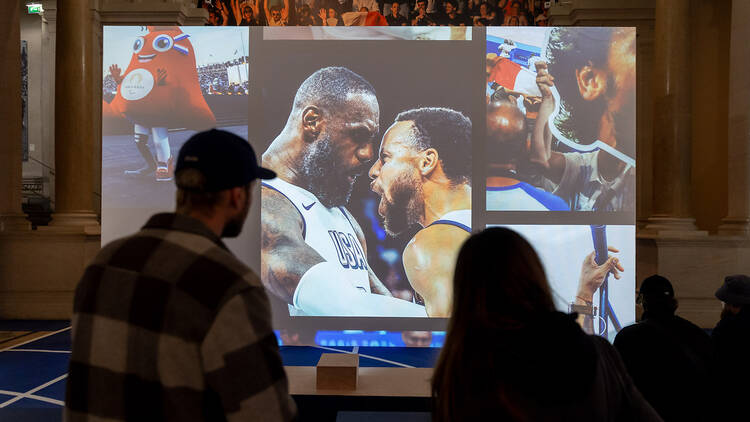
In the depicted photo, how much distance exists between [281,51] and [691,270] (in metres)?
6.80

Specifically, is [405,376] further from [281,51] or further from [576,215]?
[281,51]


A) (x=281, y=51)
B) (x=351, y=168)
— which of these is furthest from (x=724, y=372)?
(x=281, y=51)

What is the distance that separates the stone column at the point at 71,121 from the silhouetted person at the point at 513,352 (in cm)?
963

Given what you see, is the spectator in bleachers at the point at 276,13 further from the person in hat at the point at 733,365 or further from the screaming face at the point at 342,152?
the person in hat at the point at 733,365

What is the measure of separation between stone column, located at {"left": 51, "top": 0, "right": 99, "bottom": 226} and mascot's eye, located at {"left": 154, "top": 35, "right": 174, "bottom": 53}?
14.3 ft

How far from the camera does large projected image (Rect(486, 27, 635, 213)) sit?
6.26 metres

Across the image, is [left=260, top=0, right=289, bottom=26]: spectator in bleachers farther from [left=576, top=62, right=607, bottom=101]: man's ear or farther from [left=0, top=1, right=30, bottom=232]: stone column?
[left=576, top=62, right=607, bottom=101]: man's ear

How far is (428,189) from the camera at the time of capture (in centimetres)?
630

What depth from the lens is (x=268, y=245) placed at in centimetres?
634

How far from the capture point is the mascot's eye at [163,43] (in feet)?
20.6

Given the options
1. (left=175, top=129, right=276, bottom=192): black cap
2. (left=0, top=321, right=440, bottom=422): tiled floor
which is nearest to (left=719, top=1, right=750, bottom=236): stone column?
(left=0, top=321, right=440, bottom=422): tiled floor

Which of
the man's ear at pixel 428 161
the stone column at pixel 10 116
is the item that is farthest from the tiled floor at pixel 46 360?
the stone column at pixel 10 116

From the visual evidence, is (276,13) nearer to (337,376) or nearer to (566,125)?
(566,125)

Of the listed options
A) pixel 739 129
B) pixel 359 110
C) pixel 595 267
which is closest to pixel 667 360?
pixel 595 267
